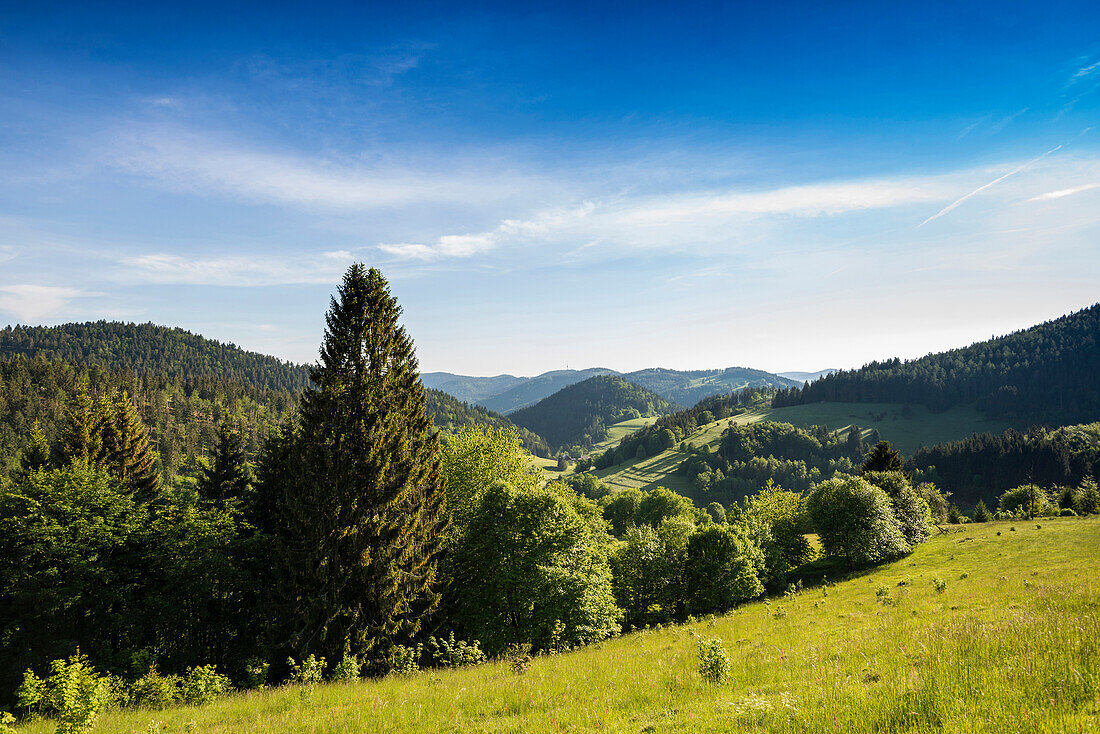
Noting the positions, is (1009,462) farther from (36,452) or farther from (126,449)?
(36,452)

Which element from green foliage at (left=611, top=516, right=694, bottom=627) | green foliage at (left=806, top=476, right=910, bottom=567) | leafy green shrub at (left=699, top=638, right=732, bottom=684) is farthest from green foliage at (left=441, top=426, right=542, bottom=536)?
green foliage at (left=806, top=476, right=910, bottom=567)

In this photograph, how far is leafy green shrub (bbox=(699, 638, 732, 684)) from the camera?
30.5 ft

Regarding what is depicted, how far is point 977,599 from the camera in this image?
20.0 metres

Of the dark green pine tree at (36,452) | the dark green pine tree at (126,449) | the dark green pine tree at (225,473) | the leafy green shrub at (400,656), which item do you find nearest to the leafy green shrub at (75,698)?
the leafy green shrub at (400,656)

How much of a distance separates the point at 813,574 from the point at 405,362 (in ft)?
159

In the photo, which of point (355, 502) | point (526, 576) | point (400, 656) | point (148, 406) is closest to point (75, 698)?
point (355, 502)

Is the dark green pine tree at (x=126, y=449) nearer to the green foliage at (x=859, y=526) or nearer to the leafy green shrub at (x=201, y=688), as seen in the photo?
the leafy green shrub at (x=201, y=688)

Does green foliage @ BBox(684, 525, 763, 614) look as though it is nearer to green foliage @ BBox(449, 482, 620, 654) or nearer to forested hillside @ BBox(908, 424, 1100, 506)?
green foliage @ BBox(449, 482, 620, 654)

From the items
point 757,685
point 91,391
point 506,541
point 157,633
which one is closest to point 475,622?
point 506,541

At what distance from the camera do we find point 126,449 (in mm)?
44250

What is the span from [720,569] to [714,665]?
37.7 m

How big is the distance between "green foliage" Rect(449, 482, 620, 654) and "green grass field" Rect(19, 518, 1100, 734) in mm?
11884

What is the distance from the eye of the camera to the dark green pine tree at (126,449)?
42.0 meters

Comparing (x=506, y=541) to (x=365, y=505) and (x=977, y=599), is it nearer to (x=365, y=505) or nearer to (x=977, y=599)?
(x=365, y=505)
